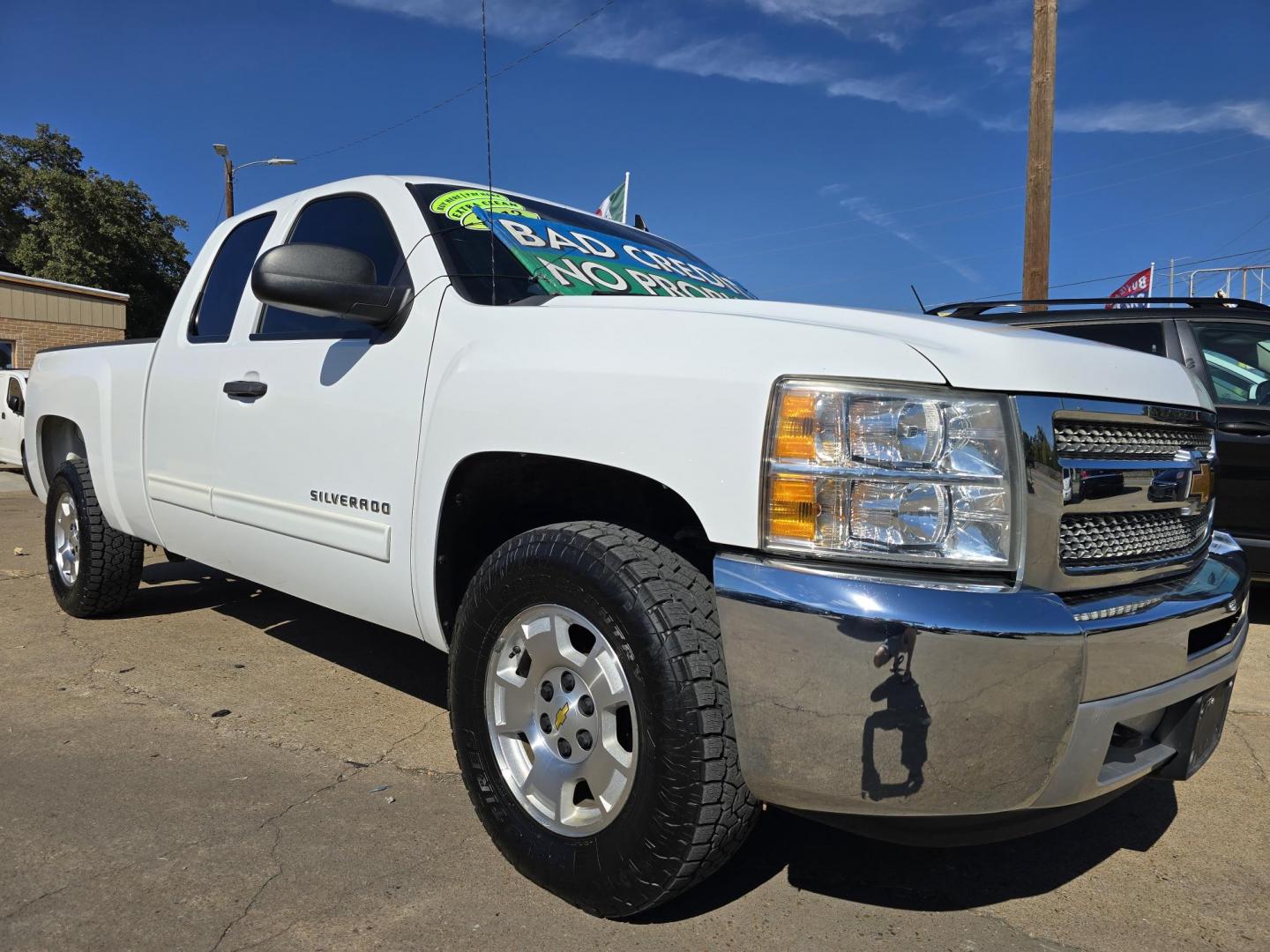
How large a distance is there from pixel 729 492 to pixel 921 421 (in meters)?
0.39

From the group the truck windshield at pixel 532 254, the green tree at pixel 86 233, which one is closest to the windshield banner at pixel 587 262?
the truck windshield at pixel 532 254

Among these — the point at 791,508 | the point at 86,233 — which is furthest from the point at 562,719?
the point at 86,233

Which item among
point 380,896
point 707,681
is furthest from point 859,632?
point 380,896

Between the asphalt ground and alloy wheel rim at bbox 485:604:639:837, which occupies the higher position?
alloy wheel rim at bbox 485:604:639:837

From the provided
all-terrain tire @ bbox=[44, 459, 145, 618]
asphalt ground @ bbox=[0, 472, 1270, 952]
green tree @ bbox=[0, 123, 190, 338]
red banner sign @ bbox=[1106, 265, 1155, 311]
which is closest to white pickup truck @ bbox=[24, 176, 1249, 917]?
asphalt ground @ bbox=[0, 472, 1270, 952]

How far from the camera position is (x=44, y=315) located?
67.2 ft

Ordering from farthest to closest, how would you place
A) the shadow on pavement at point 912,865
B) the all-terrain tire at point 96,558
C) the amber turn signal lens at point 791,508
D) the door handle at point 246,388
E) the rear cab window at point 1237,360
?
the rear cab window at point 1237,360 → the all-terrain tire at point 96,558 → the door handle at point 246,388 → the shadow on pavement at point 912,865 → the amber turn signal lens at point 791,508

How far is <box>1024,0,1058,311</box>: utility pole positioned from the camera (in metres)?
8.35

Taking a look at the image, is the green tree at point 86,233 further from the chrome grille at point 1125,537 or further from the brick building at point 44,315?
the chrome grille at point 1125,537

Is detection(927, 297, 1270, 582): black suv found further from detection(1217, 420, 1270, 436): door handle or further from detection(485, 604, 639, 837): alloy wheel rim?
detection(485, 604, 639, 837): alloy wheel rim

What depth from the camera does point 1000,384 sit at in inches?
70.2

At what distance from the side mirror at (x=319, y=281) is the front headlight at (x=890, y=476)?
1.42 metres

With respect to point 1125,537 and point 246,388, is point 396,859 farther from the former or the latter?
point 1125,537

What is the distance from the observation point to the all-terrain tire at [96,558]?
4.47 m
